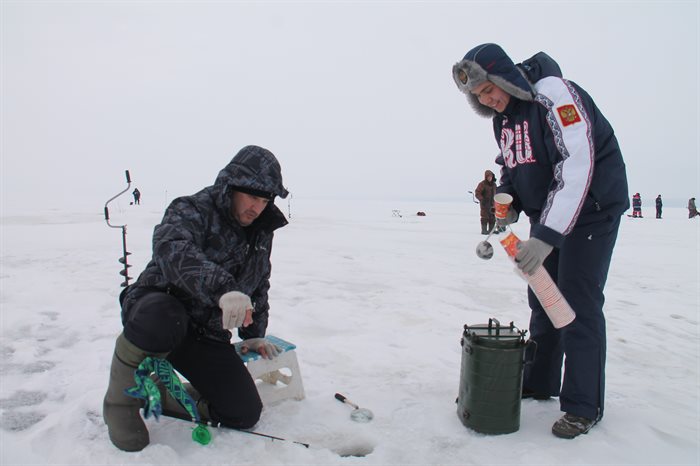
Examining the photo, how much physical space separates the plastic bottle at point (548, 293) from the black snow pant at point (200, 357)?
1325 millimetres

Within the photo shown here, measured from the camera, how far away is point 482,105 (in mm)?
2561

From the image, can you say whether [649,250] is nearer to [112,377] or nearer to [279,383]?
[279,383]

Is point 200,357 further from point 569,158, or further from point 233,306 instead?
point 569,158

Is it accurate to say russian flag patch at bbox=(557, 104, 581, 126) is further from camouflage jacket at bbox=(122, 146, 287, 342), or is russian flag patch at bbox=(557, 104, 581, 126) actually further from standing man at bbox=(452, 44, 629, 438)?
camouflage jacket at bbox=(122, 146, 287, 342)

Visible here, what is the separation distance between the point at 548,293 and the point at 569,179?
1.64 feet

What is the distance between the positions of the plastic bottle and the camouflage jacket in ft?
3.41

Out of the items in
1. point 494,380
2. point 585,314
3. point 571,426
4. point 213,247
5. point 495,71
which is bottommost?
point 571,426

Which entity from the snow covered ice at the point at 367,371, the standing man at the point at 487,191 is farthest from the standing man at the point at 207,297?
the standing man at the point at 487,191

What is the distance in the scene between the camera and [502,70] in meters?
2.21

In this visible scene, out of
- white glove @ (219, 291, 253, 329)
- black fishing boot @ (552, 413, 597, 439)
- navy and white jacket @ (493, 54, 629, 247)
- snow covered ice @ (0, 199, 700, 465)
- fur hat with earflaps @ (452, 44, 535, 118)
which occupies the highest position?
fur hat with earflaps @ (452, 44, 535, 118)

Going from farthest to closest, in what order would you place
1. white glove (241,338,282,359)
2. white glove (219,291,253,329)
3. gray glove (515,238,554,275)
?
white glove (241,338,282,359)
gray glove (515,238,554,275)
white glove (219,291,253,329)

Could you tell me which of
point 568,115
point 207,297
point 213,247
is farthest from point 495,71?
point 207,297

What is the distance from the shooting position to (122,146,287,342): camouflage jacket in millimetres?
1929

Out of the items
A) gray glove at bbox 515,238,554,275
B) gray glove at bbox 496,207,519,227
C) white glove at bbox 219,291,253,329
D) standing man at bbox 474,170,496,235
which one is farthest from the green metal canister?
standing man at bbox 474,170,496,235
